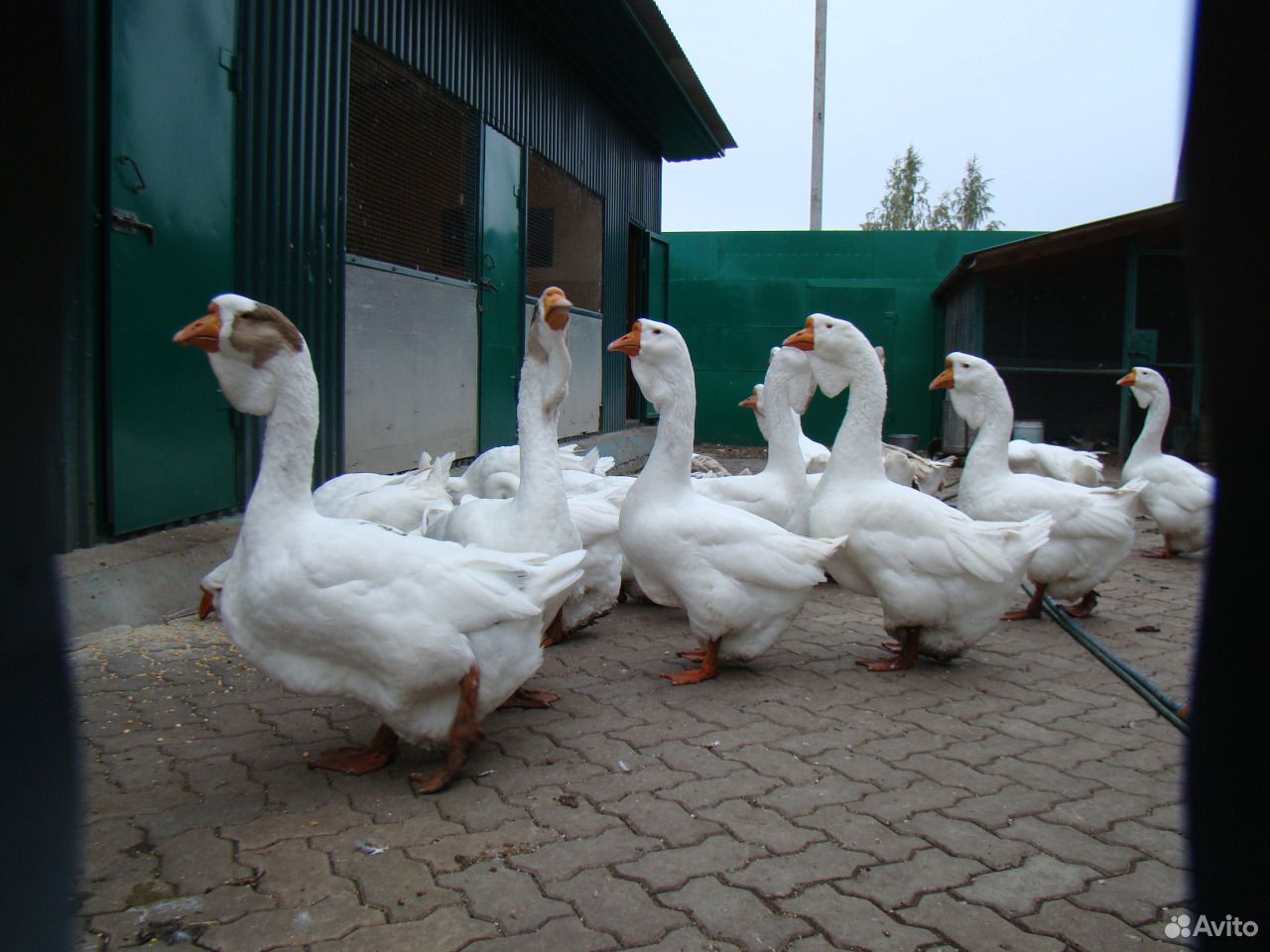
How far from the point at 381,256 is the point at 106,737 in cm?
448

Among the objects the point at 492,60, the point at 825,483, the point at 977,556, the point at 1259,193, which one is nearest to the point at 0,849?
the point at 1259,193

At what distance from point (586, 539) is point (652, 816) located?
1888 millimetres

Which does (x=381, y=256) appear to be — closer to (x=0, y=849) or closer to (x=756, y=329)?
(x=0, y=849)

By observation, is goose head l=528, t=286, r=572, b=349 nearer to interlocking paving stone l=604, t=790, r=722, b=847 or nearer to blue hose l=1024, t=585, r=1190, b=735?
interlocking paving stone l=604, t=790, r=722, b=847

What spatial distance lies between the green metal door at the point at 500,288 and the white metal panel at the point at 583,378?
Result: 1435 millimetres

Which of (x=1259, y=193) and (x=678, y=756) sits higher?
(x=1259, y=193)

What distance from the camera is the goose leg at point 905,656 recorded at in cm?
404

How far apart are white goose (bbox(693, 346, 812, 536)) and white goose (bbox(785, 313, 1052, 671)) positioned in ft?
3.04

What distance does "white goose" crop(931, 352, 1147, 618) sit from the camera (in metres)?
4.64

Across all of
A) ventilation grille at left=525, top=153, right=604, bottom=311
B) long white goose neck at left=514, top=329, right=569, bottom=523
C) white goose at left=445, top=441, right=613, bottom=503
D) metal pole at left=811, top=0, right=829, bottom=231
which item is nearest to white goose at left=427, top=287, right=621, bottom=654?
long white goose neck at left=514, top=329, right=569, bottom=523

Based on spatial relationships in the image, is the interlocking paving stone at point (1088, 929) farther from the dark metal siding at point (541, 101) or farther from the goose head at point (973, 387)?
the dark metal siding at point (541, 101)

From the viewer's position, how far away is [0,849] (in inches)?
22.8

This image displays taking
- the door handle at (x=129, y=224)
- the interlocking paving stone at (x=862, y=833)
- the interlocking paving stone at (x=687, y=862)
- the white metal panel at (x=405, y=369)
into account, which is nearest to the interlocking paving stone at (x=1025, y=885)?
the interlocking paving stone at (x=862, y=833)

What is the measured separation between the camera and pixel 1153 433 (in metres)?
6.88
